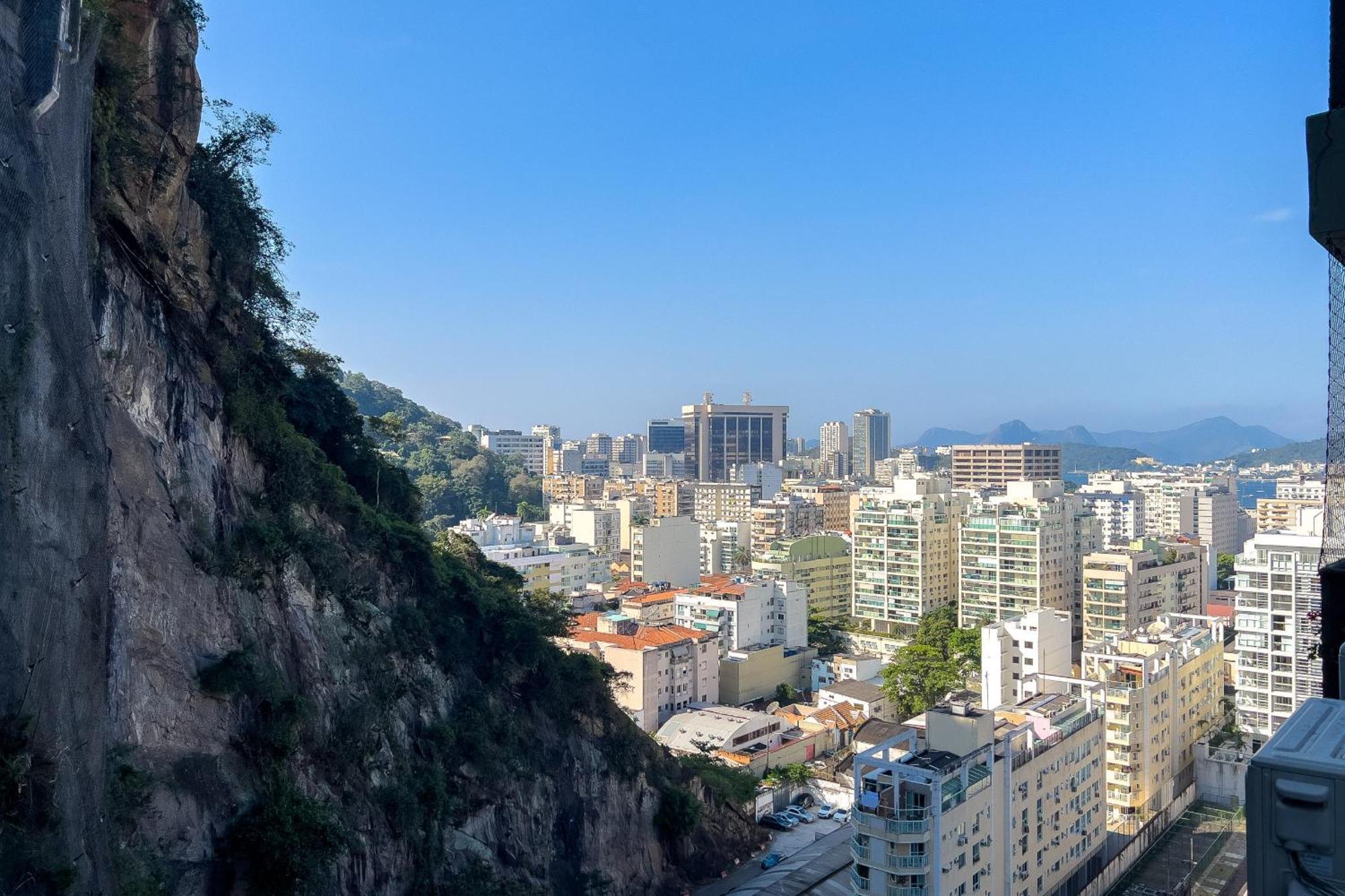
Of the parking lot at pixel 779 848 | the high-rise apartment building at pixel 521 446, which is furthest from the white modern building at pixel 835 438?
the parking lot at pixel 779 848

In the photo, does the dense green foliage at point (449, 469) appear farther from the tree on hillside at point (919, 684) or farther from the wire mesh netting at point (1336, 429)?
the wire mesh netting at point (1336, 429)

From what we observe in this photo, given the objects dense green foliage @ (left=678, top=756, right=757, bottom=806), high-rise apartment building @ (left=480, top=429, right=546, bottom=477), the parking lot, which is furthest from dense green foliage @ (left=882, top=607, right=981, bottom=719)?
high-rise apartment building @ (left=480, top=429, right=546, bottom=477)

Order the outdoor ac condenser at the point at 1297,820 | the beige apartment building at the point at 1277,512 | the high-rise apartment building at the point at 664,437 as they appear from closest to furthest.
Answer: the outdoor ac condenser at the point at 1297,820, the beige apartment building at the point at 1277,512, the high-rise apartment building at the point at 664,437

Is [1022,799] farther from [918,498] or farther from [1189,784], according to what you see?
[918,498]

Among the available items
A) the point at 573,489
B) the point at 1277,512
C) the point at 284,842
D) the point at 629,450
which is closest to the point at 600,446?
the point at 629,450

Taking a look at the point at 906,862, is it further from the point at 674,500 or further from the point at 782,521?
the point at 674,500

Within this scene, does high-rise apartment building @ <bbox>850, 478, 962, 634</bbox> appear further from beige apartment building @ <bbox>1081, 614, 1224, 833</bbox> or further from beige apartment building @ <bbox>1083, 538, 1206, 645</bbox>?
beige apartment building @ <bbox>1081, 614, 1224, 833</bbox>
